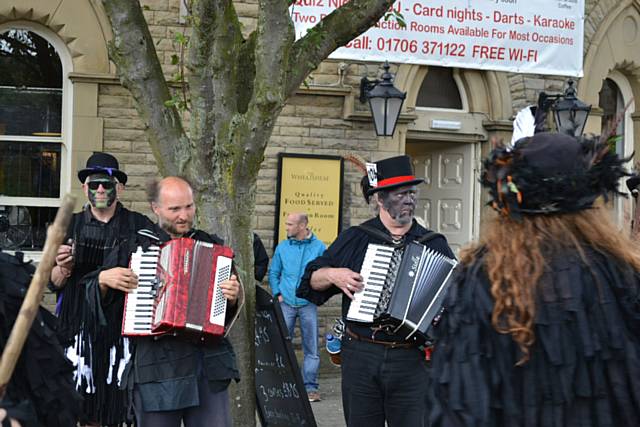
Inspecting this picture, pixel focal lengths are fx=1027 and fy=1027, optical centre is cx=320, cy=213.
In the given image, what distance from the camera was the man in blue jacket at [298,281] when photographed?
10484mm

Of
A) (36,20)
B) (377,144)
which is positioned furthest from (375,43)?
(36,20)

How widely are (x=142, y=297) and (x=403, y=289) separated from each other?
150 centimetres

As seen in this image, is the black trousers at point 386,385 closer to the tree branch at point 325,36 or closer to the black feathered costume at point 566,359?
the tree branch at point 325,36

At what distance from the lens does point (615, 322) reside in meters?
3.05

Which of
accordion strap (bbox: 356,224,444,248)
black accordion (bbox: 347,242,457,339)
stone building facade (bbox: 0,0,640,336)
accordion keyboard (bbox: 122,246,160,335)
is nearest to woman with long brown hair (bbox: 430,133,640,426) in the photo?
accordion keyboard (bbox: 122,246,160,335)

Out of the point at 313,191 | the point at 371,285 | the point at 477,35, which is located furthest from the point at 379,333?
the point at 477,35

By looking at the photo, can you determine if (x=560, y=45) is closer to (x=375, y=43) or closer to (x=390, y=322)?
(x=375, y=43)

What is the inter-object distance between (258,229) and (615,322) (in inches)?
353

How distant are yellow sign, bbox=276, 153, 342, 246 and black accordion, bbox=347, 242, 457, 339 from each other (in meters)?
6.07

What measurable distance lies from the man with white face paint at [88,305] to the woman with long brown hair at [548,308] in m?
3.22

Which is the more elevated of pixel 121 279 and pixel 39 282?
pixel 39 282

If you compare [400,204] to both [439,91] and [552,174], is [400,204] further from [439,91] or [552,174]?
[439,91]

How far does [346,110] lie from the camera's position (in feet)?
39.8

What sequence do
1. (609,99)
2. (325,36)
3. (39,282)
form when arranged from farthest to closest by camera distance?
(609,99)
(325,36)
(39,282)
